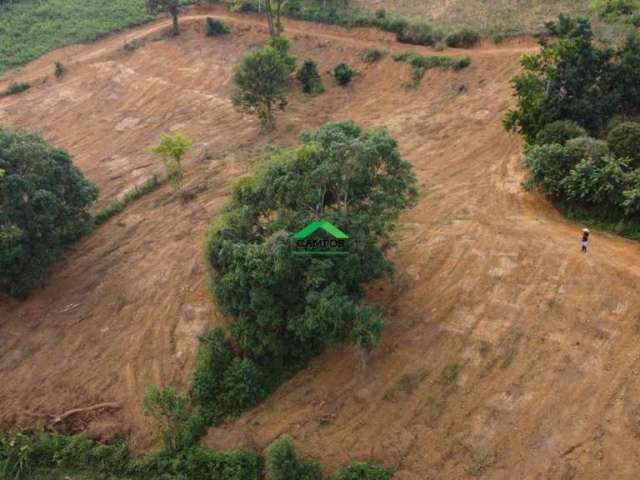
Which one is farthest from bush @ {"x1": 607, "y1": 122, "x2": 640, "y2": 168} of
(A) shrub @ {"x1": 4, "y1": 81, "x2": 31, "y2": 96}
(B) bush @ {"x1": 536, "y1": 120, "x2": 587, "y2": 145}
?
(A) shrub @ {"x1": 4, "y1": 81, "x2": 31, "y2": 96}

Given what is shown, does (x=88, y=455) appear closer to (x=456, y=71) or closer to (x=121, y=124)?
(x=121, y=124)

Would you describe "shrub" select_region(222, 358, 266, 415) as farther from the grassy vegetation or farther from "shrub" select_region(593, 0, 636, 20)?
"shrub" select_region(593, 0, 636, 20)

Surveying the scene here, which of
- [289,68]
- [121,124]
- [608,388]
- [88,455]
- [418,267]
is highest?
[289,68]

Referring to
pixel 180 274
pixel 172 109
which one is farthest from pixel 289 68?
pixel 180 274

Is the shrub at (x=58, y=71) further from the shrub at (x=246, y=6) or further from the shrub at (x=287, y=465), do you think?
the shrub at (x=287, y=465)

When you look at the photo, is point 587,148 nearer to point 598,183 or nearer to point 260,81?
point 598,183

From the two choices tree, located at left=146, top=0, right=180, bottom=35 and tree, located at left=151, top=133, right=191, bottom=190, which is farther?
tree, located at left=146, top=0, right=180, bottom=35

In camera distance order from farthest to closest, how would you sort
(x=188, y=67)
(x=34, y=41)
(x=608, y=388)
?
(x=34, y=41) → (x=188, y=67) → (x=608, y=388)
